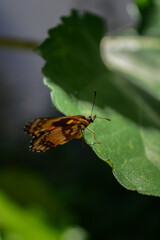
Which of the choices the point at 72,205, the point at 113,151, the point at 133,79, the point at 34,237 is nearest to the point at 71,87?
the point at 113,151

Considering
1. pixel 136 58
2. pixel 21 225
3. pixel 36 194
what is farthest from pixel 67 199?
pixel 136 58

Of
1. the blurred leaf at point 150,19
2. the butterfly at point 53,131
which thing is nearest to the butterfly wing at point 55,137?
the butterfly at point 53,131

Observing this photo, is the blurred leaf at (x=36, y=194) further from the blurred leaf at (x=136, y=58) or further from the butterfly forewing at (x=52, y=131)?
the blurred leaf at (x=136, y=58)

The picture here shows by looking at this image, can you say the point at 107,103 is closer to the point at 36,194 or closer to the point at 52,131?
the point at 52,131

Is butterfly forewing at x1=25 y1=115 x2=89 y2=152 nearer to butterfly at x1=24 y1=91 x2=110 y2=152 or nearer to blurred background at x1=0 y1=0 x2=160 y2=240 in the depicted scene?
butterfly at x1=24 y1=91 x2=110 y2=152

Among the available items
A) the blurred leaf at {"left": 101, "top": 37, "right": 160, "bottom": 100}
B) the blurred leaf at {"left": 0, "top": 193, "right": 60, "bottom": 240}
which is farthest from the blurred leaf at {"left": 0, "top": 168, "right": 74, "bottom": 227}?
the blurred leaf at {"left": 101, "top": 37, "right": 160, "bottom": 100}

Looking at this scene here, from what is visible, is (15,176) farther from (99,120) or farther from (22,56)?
(22,56)
